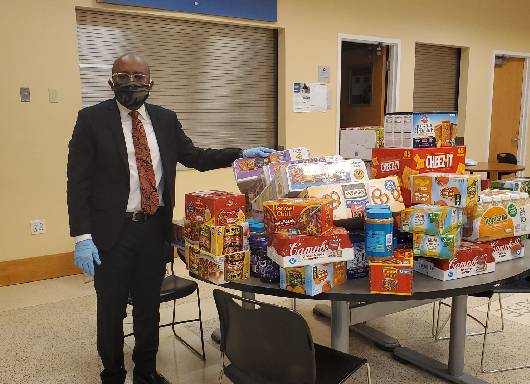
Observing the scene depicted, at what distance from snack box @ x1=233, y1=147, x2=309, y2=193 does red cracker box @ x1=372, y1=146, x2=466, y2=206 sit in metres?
0.35

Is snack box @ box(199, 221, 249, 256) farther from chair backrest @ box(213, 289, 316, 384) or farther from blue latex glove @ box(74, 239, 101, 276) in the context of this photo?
blue latex glove @ box(74, 239, 101, 276)

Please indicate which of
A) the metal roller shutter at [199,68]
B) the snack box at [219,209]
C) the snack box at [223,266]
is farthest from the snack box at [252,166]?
the metal roller shutter at [199,68]

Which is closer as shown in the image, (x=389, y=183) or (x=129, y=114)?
(x=389, y=183)

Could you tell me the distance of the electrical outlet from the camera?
402 centimetres

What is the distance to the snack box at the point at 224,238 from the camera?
178 centimetres

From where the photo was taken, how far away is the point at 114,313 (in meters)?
2.20

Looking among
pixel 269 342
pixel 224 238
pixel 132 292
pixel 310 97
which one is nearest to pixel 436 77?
pixel 310 97

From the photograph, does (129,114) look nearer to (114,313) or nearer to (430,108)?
(114,313)

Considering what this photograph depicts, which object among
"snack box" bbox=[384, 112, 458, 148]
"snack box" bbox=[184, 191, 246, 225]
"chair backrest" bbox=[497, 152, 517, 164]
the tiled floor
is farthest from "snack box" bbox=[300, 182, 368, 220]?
"chair backrest" bbox=[497, 152, 517, 164]

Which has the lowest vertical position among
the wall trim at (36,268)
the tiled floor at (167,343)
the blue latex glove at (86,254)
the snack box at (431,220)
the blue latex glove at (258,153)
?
the tiled floor at (167,343)

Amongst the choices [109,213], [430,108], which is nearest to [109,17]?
[109,213]

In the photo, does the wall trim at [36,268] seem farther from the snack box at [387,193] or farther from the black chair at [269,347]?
the snack box at [387,193]

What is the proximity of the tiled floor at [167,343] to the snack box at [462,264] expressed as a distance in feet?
2.96

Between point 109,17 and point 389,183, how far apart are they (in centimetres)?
324
